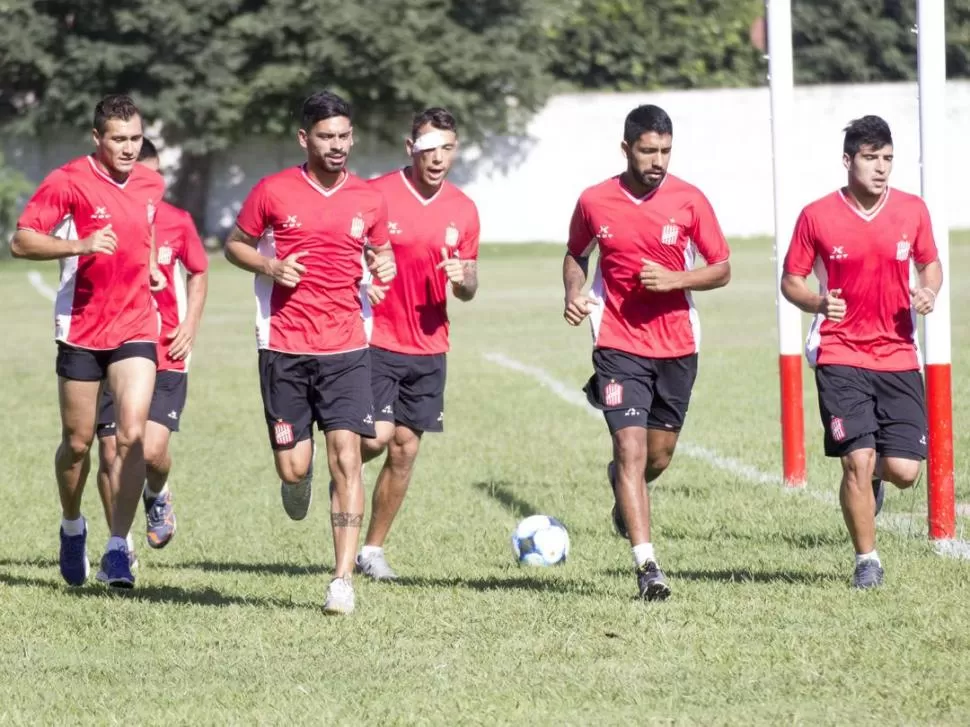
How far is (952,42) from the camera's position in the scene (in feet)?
76.5

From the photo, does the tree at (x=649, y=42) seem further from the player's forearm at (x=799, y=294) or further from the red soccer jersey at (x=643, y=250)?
the player's forearm at (x=799, y=294)

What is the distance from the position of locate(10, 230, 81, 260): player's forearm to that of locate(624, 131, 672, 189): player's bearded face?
2482 mm

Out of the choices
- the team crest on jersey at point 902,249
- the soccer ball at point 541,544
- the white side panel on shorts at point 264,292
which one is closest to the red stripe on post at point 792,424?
the soccer ball at point 541,544

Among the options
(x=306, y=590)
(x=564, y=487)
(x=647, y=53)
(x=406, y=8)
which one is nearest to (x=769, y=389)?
(x=564, y=487)

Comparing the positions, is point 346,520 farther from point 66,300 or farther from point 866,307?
point 866,307

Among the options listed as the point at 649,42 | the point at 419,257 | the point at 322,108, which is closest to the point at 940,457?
the point at 419,257

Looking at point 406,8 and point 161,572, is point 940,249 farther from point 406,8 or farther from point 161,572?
point 406,8

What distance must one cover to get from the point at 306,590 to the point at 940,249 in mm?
3426

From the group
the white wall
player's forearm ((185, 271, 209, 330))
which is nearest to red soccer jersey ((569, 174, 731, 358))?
player's forearm ((185, 271, 209, 330))

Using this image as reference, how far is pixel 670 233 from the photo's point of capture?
846cm

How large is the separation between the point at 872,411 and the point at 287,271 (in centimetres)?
267

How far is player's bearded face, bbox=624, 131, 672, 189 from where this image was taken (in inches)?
325

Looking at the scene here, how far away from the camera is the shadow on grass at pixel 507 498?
1088 cm

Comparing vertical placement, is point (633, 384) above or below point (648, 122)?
below
